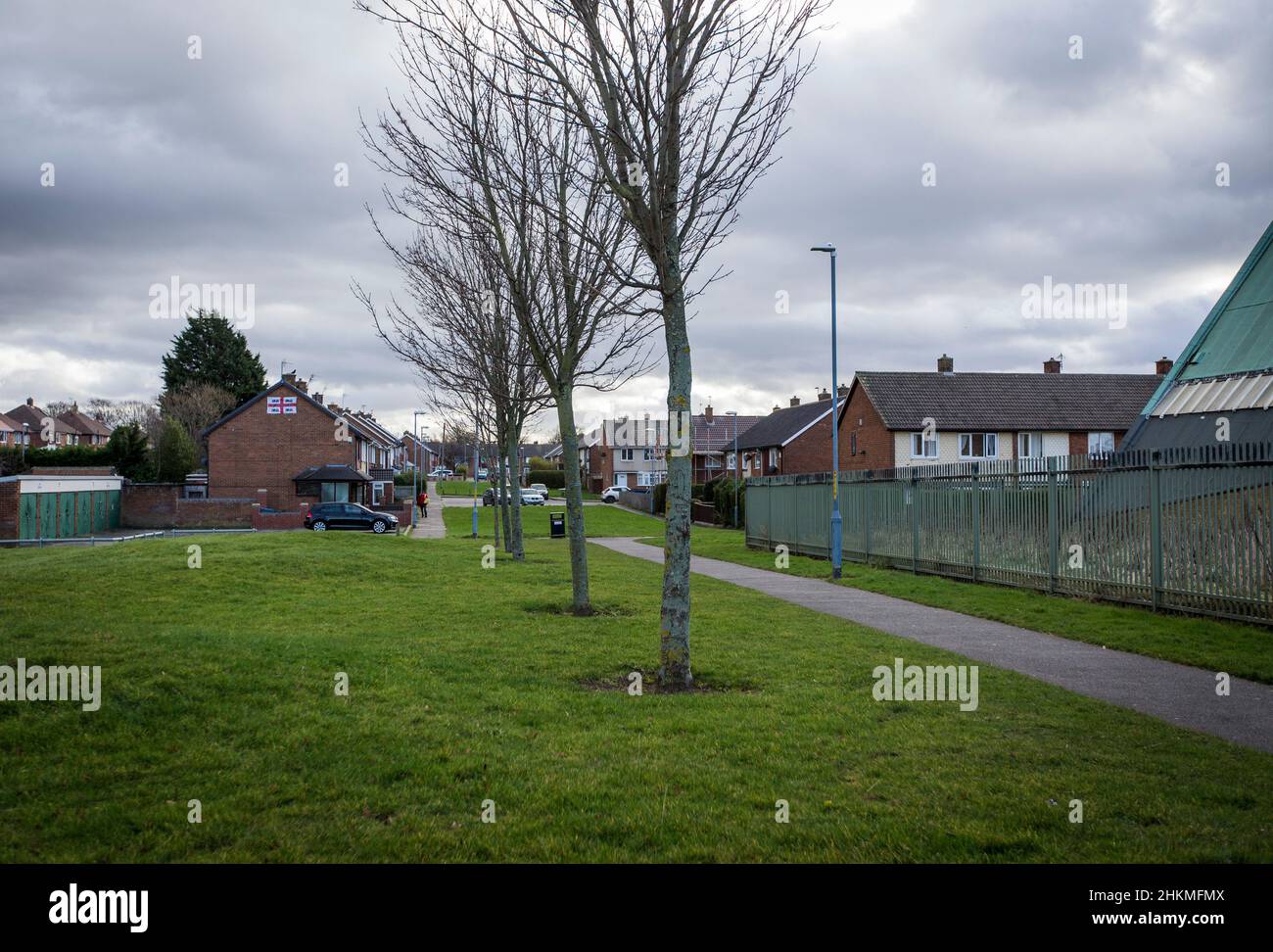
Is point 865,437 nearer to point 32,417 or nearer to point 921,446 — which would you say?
point 921,446

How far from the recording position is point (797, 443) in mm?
61375

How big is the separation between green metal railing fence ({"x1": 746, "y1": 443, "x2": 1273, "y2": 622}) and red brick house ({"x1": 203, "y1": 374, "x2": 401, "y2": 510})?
4147cm

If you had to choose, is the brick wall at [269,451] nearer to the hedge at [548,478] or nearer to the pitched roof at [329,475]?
the pitched roof at [329,475]

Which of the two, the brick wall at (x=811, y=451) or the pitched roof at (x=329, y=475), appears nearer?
the pitched roof at (x=329, y=475)

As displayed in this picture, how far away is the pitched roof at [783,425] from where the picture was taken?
61875mm

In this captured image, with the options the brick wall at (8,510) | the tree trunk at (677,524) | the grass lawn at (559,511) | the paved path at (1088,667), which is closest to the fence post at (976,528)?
the paved path at (1088,667)

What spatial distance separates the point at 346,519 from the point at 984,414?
106ft

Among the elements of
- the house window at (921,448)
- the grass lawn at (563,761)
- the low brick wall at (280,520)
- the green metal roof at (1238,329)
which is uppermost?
the green metal roof at (1238,329)

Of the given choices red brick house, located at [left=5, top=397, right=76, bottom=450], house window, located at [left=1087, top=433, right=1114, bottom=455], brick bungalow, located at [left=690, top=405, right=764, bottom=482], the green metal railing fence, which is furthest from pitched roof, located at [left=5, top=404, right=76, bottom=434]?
the green metal railing fence

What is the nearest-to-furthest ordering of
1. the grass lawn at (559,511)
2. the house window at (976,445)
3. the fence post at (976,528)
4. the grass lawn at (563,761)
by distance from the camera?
the grass lawn at (563,761)
the fence post at (976,528)
the grass lawn at (559,511)
the house window at (976,445)

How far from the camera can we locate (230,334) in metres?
77.9

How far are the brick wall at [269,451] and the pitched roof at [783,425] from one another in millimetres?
28172

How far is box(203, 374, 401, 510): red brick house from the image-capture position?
5650 cm
